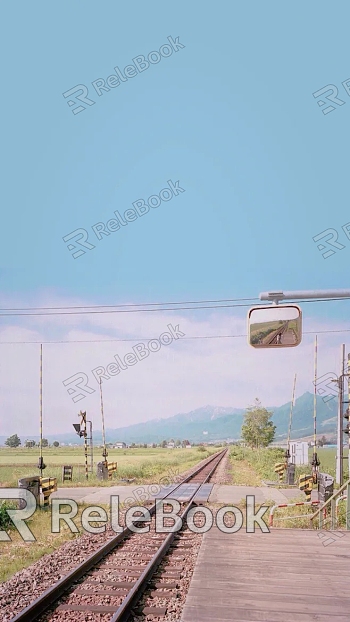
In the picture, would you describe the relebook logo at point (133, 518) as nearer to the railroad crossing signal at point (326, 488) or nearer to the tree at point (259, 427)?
the railroad crossing signal at point (326, 488)

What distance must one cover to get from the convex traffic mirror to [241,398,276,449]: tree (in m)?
89.9

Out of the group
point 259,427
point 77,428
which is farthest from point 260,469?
point 259,427

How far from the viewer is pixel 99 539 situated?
522 inches

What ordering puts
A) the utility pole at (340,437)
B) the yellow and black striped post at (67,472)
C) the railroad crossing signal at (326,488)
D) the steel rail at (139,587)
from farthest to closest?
the yellow and black striped post at (67,472), the utility pole at (340,437), the railroad crossing signal at (326,488), the steel rail at (139,587)

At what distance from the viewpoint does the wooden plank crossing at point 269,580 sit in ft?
23.9

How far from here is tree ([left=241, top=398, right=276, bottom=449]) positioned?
316 feet

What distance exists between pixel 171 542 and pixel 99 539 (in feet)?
5.54

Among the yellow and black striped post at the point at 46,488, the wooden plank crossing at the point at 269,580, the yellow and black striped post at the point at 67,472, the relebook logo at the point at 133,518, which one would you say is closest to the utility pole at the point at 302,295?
the wooden plank crossing at the point at 269,580

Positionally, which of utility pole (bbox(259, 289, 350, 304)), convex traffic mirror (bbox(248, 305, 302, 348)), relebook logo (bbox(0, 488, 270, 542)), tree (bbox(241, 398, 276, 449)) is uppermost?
utility pole (bbox(259, 289, 350, 304))

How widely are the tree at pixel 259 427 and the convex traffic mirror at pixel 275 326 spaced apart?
89.9 meters

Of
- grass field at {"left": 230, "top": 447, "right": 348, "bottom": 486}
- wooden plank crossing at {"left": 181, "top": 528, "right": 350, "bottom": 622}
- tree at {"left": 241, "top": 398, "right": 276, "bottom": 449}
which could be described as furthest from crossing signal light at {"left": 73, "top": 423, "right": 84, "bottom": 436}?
tree at {"left": 241, "top": 398, "right": 276, "bottom": 449}

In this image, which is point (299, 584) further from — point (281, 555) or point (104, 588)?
point (104, 588)

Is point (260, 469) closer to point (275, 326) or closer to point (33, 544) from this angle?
point (33, 544)

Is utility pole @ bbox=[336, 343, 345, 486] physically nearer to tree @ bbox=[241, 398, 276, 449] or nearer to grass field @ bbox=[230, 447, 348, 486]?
grass field @ bbox=[230, 447, 348, 486]
